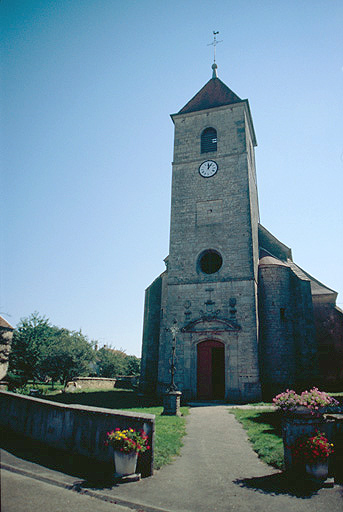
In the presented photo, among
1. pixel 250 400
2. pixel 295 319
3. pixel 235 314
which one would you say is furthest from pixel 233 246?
pixel 250 400

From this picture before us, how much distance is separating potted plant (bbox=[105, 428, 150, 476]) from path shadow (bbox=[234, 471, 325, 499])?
178cm

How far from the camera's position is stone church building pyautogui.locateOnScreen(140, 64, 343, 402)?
16.9 m

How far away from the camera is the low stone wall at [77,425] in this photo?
587cm

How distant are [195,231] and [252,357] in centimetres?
821

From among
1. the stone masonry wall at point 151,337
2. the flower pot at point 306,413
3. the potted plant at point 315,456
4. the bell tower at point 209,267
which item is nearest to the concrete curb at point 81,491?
the potted plant at point 315,456

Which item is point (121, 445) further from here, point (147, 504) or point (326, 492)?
point (326, 492)

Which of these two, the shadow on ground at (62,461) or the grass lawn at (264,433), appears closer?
the shadow on ground at (62,461)

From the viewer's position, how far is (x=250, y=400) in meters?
15.7

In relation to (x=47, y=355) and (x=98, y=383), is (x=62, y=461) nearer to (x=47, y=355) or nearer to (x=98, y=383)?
(x=47, y=355)

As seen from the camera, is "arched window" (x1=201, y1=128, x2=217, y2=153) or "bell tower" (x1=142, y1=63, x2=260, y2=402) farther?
"arched window" (x1=201, y1=128, x2=217, y2=153)

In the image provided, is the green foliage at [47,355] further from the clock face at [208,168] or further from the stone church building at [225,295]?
the clock face at [208,168]

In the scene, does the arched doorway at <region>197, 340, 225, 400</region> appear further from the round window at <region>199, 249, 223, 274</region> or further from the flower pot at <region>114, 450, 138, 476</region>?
the flower pot at <region>114, 450, 138, 476</region>

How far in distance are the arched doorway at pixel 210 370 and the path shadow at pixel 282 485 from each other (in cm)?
1143

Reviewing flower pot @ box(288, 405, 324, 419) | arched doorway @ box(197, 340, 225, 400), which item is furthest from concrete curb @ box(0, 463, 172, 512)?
arched doorway @ box(197, 340, 225, 400)
